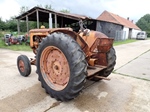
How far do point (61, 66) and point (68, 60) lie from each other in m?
0.37

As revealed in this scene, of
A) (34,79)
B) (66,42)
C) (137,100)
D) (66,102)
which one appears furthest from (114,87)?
(34,79)

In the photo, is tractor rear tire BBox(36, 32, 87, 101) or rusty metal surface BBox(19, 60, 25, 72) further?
rusty metal surface BBox(19, 60, 25, 72)

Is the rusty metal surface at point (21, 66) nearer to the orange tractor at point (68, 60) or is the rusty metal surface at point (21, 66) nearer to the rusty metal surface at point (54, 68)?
the orange tractor at point (68, 60)

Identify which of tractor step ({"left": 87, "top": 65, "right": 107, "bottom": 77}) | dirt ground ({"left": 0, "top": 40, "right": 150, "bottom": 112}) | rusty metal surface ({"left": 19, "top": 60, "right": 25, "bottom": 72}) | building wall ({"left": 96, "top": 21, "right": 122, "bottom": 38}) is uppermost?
building wall ({"left": 96, "top": 21, "right": 122, "bottom": 38})

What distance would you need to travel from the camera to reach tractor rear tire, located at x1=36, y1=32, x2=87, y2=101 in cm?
214

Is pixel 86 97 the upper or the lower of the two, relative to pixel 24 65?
lower

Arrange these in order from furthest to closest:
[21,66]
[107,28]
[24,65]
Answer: [107,28] → [21,66] → [24,65]

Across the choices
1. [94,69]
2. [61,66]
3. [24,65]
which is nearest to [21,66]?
[24,65]

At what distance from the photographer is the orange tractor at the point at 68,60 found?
85.0 inches

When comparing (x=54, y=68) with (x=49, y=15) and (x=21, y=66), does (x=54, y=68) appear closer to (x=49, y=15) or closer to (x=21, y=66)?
(x=21, y=66)

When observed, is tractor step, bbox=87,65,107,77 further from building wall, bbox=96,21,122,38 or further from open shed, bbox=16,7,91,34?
building wall, bbox=96,21,122,38

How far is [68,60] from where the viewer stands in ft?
7.19

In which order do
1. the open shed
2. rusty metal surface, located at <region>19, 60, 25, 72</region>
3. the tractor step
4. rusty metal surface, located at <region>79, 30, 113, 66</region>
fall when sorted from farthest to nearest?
the open shed
rusty metal surface, located at <region>19, 60, 25, 72</region>
the tractor step
rusty metal surface, located at <region>79, 30, 113, 66</region>

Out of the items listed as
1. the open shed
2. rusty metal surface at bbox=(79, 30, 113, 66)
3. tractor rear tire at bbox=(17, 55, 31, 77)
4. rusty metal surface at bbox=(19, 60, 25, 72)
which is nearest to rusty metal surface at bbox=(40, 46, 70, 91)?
rusty metal surface at bbox=(79, 30, 113, 66)
